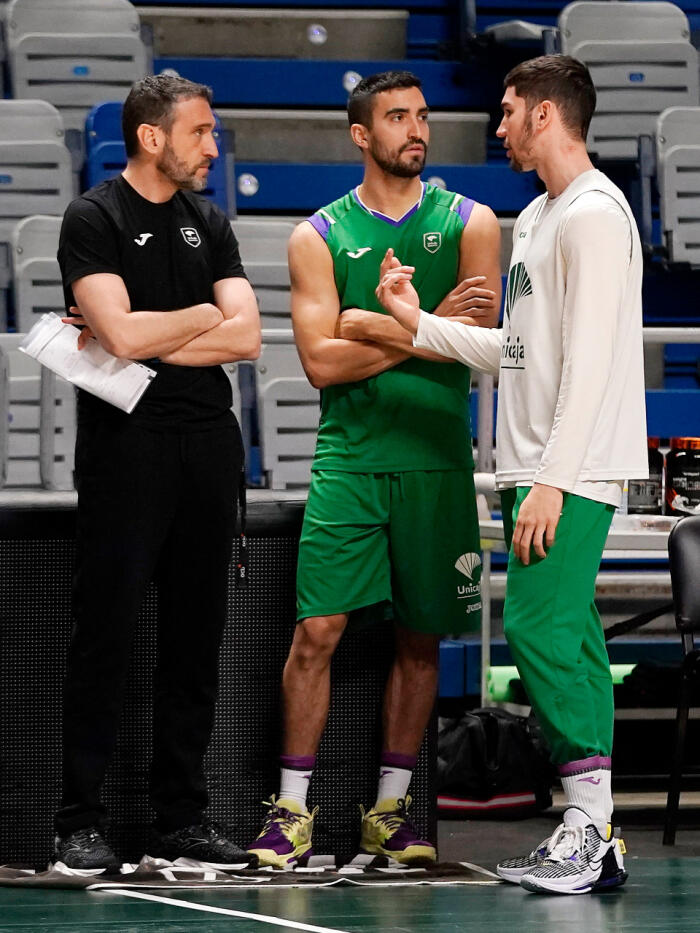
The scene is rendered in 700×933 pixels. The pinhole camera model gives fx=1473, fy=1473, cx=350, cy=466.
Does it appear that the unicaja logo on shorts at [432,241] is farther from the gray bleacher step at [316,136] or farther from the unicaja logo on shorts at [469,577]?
the gray bleacher step at [316,136]

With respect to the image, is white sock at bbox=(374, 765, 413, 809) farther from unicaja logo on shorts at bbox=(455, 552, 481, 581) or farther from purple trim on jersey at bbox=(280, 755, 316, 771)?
unicaja logo on shorts at bbox=(455, 552, 481, 581)

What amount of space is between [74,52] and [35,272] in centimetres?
178

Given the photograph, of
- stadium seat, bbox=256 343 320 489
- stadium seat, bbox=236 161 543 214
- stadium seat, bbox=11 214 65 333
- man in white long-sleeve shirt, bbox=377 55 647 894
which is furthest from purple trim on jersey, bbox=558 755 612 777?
stadium seat, bbox=236 161 543 214

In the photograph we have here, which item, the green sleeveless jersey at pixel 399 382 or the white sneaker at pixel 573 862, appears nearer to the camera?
the white sneaker at pixel 573 862

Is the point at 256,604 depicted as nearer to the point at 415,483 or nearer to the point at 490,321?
the point at 415,483

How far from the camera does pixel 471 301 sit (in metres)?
3.38

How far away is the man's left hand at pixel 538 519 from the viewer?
9.68 feet

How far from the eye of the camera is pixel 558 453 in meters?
2.94

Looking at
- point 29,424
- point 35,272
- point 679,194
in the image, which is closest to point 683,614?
point 29,424

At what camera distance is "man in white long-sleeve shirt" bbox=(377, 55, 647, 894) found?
295 centimetres

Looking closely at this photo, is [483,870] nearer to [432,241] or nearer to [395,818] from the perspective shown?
[395,818]

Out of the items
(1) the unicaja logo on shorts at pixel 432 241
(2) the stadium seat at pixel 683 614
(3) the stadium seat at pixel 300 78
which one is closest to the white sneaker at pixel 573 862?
(2) the stadium seat at pixel 683 614

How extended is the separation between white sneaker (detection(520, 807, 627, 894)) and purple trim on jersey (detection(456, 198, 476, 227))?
4.58ft

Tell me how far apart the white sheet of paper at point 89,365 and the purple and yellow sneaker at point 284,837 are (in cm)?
100
